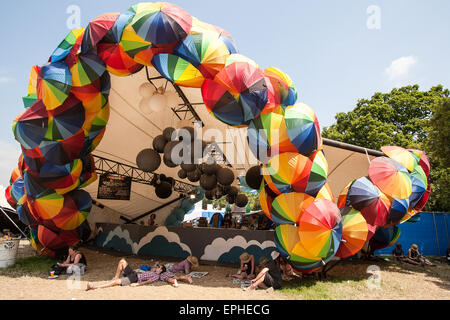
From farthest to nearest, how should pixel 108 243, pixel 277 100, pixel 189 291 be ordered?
pixel 108 243 < pixel 277 100 < pixel 189 291

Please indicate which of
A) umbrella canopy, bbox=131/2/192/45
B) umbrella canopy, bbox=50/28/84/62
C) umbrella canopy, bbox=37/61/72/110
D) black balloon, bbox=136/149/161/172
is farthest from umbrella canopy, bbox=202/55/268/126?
black balloon, bbox=136/149/161/172

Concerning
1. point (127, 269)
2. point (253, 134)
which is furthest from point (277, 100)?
point (127, 269)

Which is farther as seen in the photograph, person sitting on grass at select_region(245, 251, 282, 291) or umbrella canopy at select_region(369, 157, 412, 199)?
umbrella canopy at select_region(369, 157, 412, 199)

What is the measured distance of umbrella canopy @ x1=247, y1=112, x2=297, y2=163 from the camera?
16.6 feet

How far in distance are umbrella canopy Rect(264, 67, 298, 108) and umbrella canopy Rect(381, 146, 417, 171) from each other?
3.82 meters

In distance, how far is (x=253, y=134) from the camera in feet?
17.0

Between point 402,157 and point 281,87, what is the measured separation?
14.8 ft

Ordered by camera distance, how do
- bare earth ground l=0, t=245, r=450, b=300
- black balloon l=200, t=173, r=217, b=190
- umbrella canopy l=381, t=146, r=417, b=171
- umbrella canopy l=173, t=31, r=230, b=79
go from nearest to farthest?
1. bare earth ground l=0, t=245, r=450, b=300
2. umbrella canopy l=173, t=31, r=230, b=79
3. umbrella canopy l=381, t=146, r=417, b=171
4. black balloon l=200, t=173, r=217, b=190

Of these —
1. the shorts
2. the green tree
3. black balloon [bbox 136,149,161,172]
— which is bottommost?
the shorts

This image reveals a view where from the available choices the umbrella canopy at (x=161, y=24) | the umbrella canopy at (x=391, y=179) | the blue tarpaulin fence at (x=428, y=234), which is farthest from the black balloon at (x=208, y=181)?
the blue tarpaulin fence at (x=428, y=234)

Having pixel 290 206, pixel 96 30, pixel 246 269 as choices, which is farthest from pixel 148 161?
pixel 290 206

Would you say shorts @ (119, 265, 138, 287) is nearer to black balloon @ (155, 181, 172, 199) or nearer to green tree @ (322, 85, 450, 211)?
black balloon @ (155, 181, 172, 199)

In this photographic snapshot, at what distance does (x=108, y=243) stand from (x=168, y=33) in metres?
9.33

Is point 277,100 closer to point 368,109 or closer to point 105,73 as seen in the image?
point 105,73
